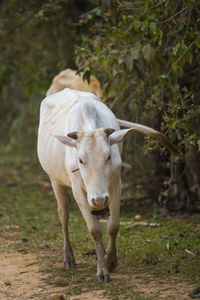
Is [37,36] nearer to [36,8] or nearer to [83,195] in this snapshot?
[36,8]

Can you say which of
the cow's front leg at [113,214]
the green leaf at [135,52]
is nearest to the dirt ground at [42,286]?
the cow's front leg at [113,214]

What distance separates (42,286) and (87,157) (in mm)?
1204

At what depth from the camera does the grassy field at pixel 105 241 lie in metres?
4.43

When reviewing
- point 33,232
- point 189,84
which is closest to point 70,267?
point 33,232

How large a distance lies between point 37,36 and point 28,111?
168cm

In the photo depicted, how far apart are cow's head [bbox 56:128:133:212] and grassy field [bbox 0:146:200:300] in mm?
734

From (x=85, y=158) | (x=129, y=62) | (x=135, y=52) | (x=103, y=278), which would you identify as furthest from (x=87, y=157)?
(x=135, y=52)

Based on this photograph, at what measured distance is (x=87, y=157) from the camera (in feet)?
13.5

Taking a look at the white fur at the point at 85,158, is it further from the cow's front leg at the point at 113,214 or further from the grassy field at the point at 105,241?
the grassy field at the point at 105,241

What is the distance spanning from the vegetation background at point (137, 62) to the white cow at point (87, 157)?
44cm

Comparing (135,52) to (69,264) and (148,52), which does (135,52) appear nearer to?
(148,52)

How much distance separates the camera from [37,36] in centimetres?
1038

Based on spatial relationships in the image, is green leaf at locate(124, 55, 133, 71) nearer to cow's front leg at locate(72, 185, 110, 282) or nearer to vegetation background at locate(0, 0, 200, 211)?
vegetation background at locate(0, 0, 200, 211)

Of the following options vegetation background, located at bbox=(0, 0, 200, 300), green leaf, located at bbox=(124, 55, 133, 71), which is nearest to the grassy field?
vegetation background, located at bbox=(0, 0, 200, 300)
